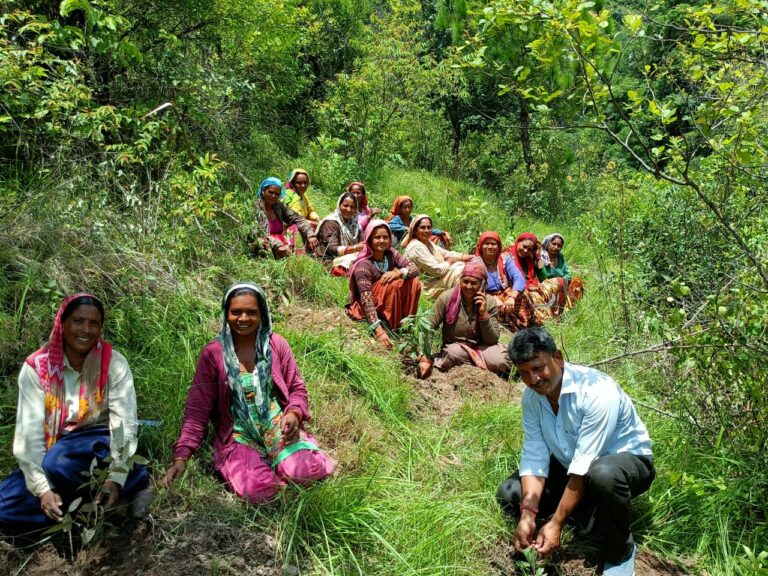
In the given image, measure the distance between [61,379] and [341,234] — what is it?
412 centimetres

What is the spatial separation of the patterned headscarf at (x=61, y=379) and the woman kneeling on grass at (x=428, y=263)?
3887 mm

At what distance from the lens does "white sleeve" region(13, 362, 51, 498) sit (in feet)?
7.97

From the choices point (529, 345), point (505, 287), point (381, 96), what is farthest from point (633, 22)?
point (381, 96)

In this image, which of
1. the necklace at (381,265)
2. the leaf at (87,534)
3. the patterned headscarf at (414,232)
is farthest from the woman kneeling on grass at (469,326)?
the leaf at (87,534)

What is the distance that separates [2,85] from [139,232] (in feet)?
4.09

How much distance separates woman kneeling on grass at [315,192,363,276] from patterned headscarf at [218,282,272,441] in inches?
123

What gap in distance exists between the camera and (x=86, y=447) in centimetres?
259

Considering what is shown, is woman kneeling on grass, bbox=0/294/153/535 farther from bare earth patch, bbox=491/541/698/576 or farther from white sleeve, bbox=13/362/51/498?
bare earth patch, bbox=491/541/698/576

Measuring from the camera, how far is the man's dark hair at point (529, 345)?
2568 millimetres

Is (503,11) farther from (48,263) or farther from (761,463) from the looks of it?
(48,263)

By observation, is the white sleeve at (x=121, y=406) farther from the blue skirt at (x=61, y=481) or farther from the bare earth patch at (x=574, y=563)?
the bare earth patch at (x=574, y=563)

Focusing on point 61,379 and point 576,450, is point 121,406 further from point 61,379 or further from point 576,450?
point 576,450

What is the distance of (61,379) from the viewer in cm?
261

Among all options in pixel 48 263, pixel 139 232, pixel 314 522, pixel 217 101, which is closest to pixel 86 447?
pixel 314 522
